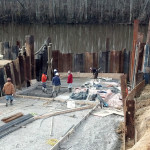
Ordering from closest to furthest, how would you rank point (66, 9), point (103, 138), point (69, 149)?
point (69, 149) < point (103, 138) < point (66, 9)

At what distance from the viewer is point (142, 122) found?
7.20 m

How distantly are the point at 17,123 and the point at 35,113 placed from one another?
4.33 ft

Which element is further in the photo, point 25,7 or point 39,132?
point 25,7

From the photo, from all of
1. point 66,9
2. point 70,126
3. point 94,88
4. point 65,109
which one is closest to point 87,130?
point 70,126

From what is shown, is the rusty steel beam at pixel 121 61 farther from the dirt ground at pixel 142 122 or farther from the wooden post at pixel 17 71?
the wooden post at pixel 17 71

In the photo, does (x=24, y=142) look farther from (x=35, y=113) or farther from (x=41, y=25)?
(x=41, y=25)

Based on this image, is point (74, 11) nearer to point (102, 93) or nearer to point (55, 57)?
point (55, 57)

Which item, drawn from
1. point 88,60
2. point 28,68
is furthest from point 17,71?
point 88,60

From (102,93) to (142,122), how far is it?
14.8 ft

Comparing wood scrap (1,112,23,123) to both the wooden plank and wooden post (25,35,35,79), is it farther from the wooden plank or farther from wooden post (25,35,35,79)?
wooden post (25,35,35,79)

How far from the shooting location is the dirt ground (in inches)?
185

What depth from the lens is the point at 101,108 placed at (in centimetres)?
1016

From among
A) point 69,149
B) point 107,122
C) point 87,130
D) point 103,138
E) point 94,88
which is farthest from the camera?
point 94,88

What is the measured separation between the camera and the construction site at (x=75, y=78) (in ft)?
24.2
